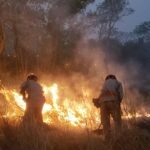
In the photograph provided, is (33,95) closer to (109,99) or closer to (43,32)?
(109,99)

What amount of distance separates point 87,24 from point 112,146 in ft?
111

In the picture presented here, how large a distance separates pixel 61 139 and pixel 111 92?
2.77m

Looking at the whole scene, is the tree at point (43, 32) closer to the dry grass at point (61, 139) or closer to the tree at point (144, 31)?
the dry grass at point (61, 139)

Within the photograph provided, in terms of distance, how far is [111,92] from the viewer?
39.1ft

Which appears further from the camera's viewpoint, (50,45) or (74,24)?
(74,24)

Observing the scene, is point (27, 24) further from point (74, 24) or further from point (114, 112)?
point (114, 112)

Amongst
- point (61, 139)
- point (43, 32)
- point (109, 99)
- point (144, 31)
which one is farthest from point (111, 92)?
point (144, 31)

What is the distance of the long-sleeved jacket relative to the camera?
11945mm

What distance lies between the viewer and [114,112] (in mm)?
11641

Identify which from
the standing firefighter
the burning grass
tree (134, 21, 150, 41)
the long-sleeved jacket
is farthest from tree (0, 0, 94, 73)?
tree (134, 21, 150, 41)

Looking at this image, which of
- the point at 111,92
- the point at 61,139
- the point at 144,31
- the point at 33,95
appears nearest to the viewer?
the point at 61,139

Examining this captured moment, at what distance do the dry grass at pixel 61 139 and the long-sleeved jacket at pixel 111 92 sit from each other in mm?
2228

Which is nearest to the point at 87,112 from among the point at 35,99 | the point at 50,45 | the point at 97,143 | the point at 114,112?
the point at 97,143

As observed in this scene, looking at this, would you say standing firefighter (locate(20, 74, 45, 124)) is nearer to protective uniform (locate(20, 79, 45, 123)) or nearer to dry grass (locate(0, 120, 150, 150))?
protective uniform (locate(20, 79, 45, 123))
